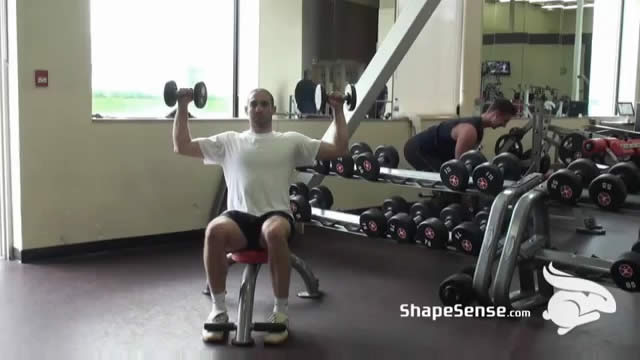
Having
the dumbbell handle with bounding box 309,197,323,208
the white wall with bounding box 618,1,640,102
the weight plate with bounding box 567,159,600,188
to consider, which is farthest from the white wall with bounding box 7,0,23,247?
the white wall with bounding box 618,1,640,102

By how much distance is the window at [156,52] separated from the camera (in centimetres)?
407

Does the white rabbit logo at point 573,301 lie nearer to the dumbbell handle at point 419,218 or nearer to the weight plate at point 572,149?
the dumbbell handle at point 419,218

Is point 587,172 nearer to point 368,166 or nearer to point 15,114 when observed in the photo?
point 368,166

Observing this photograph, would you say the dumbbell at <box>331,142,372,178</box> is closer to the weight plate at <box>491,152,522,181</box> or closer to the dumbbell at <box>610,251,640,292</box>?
the weight plate at <box>491,152,522,181</box>

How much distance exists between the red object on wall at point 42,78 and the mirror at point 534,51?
4.63 m

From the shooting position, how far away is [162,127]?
13.3 feet

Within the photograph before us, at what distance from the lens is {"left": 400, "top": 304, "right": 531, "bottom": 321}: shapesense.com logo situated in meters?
2.75

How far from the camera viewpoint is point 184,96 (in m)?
2.52

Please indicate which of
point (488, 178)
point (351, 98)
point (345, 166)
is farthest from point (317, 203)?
point (488, 178)

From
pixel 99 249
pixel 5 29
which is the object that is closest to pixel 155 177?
pixel 99 249

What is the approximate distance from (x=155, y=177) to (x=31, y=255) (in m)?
0.84

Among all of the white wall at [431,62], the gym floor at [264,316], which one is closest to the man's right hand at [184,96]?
the gym floor at [264,316]

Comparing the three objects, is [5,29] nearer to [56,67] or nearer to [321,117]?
[56,67]

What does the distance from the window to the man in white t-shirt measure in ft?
5.08
